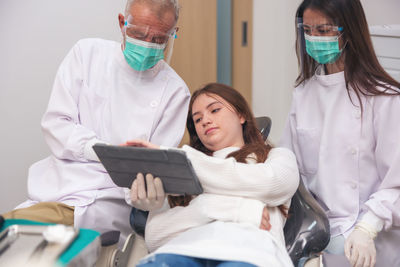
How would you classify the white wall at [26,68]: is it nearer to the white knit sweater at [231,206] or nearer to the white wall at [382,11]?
the white knit sweater at [231,206]

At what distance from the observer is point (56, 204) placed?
1746mm

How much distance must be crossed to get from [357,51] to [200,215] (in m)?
0.88

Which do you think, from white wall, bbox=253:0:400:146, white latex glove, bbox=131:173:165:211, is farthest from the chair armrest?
white wall, bbox=253:0:400:146

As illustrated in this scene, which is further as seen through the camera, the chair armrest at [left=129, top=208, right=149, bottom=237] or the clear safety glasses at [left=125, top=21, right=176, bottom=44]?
the clear safety glasses at [left=125, top=21, right=176, bottom=44]

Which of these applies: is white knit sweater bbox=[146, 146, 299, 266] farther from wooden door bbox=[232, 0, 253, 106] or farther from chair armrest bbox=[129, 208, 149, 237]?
wooden door bbox=[232, 0, 253, 106]

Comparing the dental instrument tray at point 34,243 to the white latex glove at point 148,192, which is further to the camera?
the white latex glove at point 148,192

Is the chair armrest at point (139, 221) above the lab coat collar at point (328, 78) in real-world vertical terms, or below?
below

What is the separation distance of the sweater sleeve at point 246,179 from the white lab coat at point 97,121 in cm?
46

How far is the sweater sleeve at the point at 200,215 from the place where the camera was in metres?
1.51

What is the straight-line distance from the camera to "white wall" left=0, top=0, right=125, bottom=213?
106 inches

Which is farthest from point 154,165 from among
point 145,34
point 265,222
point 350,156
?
point 350,156

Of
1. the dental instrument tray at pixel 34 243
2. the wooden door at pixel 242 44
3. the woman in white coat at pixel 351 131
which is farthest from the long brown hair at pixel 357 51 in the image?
the wooden door at pixel 242 44

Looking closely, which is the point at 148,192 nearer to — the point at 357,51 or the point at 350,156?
the point at 350,156

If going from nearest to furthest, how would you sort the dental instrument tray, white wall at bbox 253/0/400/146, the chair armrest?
1. the dental instrument tray
2. the chair armrest
3. white wall at bbox 253/0/400/146
